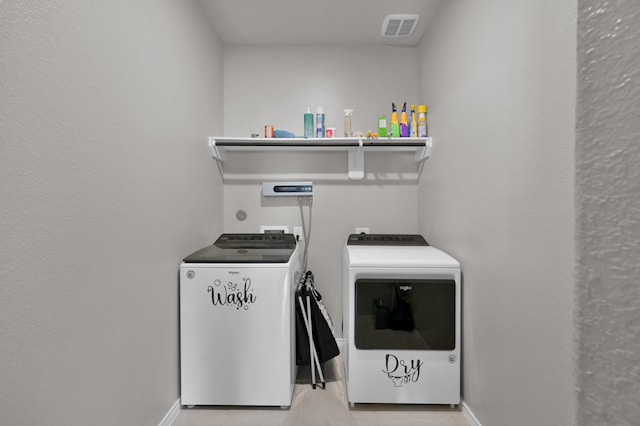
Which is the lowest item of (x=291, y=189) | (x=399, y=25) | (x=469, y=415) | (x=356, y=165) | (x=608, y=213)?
(x=469, y=415)

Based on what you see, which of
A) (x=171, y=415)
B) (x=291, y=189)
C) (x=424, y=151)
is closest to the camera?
(x=171, y=415)

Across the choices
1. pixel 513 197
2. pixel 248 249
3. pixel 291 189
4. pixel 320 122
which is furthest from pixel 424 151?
pixel 248 249

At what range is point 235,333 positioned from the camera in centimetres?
185

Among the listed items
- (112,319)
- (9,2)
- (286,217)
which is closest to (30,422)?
(112,319)

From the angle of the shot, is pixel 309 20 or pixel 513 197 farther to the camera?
pixel 309 20

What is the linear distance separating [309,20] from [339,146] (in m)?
0.88

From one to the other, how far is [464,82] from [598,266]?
70.9 inches

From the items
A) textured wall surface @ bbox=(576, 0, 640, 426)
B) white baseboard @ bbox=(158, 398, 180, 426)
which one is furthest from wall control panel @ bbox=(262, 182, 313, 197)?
textured wall surface @ bbox=(576, 0, 640, 426)

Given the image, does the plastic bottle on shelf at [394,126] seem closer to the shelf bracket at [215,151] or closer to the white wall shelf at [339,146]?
the white wall shelf at [339,146]

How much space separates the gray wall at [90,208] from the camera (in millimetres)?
884

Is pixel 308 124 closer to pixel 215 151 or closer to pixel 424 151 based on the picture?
pixel 215 151

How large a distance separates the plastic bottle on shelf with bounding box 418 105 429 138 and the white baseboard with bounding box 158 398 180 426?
2279 mm

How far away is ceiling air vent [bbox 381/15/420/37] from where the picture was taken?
7.49ft

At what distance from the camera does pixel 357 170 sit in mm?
2660
